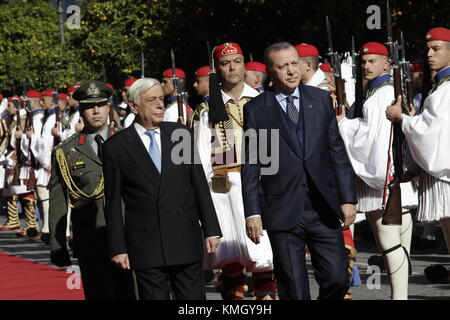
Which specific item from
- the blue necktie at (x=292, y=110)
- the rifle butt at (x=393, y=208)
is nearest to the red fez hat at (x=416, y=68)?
the rifle butt at (x=393, y=208)

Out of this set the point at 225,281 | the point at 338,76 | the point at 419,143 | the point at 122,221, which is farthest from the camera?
the point at 338,76

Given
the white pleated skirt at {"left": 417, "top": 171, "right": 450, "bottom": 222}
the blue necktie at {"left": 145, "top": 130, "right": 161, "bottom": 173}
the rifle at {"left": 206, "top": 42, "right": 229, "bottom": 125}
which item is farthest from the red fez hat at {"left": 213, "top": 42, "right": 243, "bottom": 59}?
the blue necktie at {"left": 145, "top": 130, "right": 161, "bottom": 173}

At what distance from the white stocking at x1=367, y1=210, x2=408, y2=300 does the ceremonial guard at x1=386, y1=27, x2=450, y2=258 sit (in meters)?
0.61

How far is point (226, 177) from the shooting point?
371 inches

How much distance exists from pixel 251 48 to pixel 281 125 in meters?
18.4

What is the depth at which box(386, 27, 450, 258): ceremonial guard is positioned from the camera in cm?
884

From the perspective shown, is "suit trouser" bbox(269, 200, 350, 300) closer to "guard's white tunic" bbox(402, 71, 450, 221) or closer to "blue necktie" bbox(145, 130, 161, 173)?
"blue necktie" bbox(145, 130, 161, 173)

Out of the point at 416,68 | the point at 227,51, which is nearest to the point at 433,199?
the point at 227,51

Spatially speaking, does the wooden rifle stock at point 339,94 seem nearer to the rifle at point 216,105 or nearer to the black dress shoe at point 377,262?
the rifle at point 216,105

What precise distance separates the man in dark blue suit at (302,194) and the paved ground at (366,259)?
121 inches

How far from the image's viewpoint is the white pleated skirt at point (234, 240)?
9383 mm

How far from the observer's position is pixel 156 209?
24.3 ft
